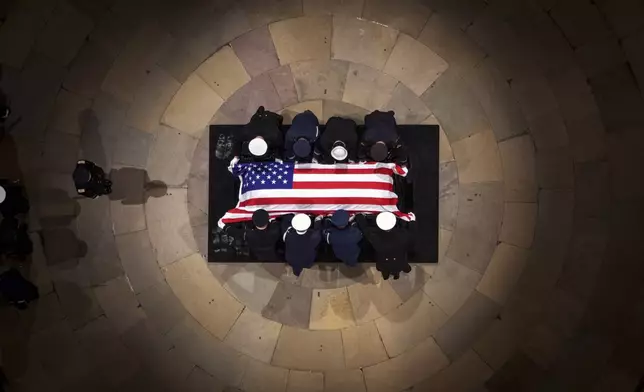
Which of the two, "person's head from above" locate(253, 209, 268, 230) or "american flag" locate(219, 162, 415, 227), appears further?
"american flag" locate(219, 162, 415, 227)

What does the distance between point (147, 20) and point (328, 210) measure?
4904 millimetres

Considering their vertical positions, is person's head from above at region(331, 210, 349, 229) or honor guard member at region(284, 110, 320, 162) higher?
honor guard member at region(284, 110, 320, 162)

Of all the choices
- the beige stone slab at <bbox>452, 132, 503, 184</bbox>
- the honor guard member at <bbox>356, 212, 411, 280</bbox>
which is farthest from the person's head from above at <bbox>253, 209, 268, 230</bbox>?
the beige stone slab at <bbox>452, 132, 503, 184</bbox>

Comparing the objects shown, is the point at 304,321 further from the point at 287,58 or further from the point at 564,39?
the point at 564,39

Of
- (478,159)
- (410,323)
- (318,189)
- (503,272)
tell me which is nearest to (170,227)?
(318,189)

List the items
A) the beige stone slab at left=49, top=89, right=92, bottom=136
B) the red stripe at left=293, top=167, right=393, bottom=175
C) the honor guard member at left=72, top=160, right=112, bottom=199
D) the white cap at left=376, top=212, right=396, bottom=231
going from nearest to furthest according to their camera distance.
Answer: the white cap at left=376, top=212, right=396, bottom=231
the red stripe at left=293, top=167, right=393, bottom=175
the honor guard member at left=72, top=160, right=112, bottom=199
the beige stone slab at left=49, top=89, right=92, bottom=136

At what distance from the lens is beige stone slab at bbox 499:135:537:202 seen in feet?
30.2

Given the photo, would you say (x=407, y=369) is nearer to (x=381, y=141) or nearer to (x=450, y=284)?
(x=450, y=284)

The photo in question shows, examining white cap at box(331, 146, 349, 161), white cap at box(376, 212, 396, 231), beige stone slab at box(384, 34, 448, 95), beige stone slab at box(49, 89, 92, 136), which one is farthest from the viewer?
beige stone slab at box(49, 89, 92, 136)

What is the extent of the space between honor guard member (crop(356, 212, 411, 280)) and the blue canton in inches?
50.3

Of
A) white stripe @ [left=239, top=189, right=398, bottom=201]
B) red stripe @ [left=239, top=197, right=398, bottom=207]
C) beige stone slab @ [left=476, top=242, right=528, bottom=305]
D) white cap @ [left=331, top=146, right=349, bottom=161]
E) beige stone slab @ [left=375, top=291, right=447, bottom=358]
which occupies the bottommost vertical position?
beige stone slab @ [left=375, top=291, right=447, bottom=358]

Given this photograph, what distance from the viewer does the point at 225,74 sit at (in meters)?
9.52

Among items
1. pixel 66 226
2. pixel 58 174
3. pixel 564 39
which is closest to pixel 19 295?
pixel 66 226

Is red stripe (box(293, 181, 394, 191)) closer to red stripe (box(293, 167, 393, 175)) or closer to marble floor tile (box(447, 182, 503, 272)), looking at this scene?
red stripe (box(293, 167, 393, 175))
